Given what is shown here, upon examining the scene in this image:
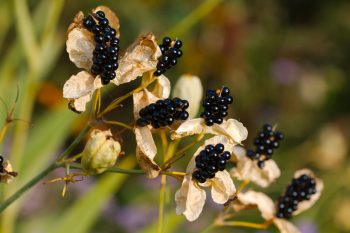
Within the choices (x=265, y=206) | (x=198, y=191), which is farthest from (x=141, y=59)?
(x=265, y=206)

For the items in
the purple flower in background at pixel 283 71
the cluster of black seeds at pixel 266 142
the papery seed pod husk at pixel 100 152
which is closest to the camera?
the papery seed pod husk at pixel 100 152

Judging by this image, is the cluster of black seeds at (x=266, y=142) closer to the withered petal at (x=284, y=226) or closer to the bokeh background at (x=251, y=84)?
the withered petal at (x=284, y=226)

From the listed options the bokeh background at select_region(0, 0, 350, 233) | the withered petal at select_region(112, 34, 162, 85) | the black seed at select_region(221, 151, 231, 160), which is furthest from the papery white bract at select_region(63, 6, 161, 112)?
the bokeh background at select_region(0, 0, 350, 233)

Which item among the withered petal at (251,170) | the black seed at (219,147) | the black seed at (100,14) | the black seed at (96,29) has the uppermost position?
→ the black seed at (100,14)

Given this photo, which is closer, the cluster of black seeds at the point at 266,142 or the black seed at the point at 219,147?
the black seed at the point at 219,147

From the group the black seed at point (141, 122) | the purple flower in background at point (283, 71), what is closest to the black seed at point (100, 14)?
the black seed at point (141, 122)
